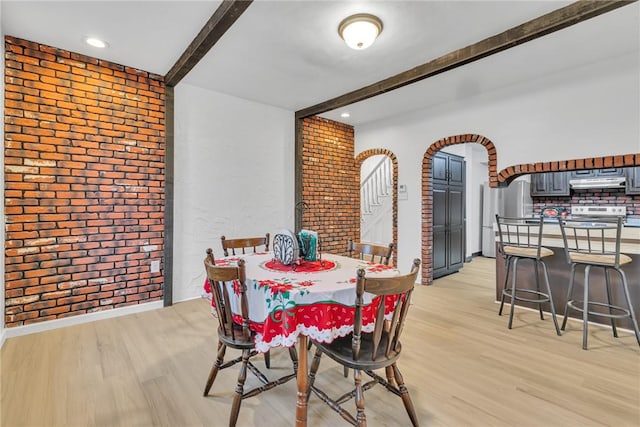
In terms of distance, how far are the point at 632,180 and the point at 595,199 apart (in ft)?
2.09

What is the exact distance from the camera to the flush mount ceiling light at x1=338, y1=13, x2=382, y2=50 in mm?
2359

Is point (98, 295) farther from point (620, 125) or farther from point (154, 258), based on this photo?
point (620, 125)

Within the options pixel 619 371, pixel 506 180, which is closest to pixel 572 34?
pixel 506 180

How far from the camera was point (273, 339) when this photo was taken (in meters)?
1.54

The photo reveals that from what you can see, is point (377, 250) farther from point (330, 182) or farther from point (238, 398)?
point (330, 182)

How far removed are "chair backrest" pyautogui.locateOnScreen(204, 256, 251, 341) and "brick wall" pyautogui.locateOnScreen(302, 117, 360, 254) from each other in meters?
3.24

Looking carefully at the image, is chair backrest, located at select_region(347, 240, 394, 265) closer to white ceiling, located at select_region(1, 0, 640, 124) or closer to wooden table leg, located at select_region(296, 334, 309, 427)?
wooden table leg, located at select_region(296, 334, 309, 427)

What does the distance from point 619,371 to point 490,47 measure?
8.94 ft

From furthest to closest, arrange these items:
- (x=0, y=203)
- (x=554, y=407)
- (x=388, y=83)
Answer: (x=388, y=83) → (x=0, y=203) → (x=554, y=407)

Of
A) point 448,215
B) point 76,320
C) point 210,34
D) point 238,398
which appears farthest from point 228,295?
point 448,215

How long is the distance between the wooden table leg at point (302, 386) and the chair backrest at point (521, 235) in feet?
8.68

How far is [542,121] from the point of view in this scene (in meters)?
3.49

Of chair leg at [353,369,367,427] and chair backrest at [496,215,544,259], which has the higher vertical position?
chair backrest at [496,215,544,259]

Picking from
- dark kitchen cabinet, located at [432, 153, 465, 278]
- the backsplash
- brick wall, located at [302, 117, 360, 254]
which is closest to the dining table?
brick wall, located at [302, 117, 360, 254]
